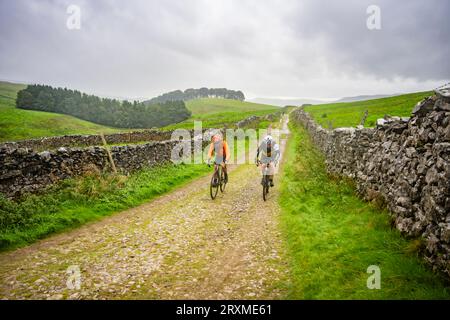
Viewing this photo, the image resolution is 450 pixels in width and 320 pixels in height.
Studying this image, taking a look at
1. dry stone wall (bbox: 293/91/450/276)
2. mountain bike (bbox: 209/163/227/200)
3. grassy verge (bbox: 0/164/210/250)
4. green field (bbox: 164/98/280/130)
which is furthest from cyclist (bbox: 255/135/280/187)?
green field (bbox: 164/98/280/130)

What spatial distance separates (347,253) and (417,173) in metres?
2.53

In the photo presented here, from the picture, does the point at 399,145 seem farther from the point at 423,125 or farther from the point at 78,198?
the point at 78,198

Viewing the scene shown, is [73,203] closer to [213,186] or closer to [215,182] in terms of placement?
[213,186]

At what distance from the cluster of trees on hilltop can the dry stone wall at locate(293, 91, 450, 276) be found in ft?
349

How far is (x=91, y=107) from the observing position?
362 ft

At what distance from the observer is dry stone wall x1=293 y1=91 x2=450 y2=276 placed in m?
5.34

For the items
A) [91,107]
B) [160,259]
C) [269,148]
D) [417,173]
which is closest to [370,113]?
[269,148]

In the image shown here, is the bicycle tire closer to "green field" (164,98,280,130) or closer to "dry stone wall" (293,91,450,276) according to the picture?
"dry stone wall" (293,91,450,276)

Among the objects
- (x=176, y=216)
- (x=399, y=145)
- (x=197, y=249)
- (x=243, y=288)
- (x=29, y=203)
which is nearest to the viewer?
(x=243, y=288)
